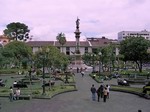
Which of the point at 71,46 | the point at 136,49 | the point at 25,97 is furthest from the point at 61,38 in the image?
the point at 25,97

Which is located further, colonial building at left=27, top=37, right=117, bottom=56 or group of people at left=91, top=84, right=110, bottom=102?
colonial building at left=27, top=37, right=117, bottom=56

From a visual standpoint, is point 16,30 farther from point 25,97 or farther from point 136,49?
point 25,97

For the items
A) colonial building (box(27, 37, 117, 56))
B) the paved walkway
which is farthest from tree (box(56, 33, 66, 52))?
the paved walkway

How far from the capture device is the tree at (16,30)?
10925 cm

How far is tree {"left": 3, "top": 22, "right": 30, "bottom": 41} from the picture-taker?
109250 millimetres

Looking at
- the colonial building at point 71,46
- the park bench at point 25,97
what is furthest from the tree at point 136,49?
the colonial building at point 71,46

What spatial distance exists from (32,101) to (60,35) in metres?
95.5

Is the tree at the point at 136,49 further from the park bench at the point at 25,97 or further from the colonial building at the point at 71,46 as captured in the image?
the colonial building at the point at 71,46

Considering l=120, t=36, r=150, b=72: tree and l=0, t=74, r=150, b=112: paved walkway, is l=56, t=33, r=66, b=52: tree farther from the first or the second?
l=0, t=74, r=150, b=112: paved walkway

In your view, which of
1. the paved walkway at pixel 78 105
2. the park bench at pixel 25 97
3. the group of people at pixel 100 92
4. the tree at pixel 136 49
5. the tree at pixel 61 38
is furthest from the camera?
the tree at pixel 61 38

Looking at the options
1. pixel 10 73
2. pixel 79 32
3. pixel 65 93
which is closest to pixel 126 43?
pixel 79 32

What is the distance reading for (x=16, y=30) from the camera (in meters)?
110

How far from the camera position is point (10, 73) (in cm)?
6925

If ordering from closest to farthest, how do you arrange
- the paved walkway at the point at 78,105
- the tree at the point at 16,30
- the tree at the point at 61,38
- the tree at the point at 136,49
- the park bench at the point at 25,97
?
the paved walkway at the point at 78,105 < the park bench at the point at 25,97 < the tree at the point at 136,49 < the tree at the point at 16,30 < the tree at the point at 61,38
